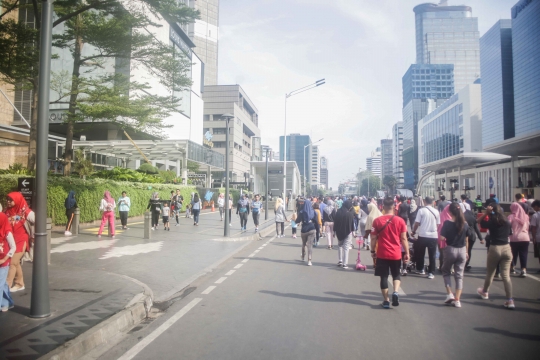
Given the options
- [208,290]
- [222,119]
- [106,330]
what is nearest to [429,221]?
[208,290]

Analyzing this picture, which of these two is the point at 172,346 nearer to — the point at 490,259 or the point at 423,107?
the point at 490,259

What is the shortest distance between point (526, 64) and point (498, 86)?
1831cm

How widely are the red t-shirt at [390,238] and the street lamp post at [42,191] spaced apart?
517 centimetres

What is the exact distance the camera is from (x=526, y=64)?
2987 inches

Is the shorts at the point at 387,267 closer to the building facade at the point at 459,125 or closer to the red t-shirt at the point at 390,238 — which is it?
the red t-shirt at the point at 390,238

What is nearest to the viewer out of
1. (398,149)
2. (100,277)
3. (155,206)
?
(100,277)

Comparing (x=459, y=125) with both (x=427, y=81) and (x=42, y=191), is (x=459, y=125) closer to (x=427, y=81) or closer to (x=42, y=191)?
(x=427, y=81)

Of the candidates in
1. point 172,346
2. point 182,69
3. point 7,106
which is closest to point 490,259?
point 172,346

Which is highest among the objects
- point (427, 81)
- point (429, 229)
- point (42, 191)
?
point (427, 81)

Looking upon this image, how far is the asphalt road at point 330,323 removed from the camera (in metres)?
4.54

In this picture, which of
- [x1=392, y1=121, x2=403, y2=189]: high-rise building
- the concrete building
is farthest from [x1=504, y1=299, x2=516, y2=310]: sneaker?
[x1=392, y1=121, x2=403, y2=189]: high-rise building

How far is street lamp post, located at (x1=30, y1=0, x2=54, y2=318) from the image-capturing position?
541 cm

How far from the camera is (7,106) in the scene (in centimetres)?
3828

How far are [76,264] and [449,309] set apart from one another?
8.79m
